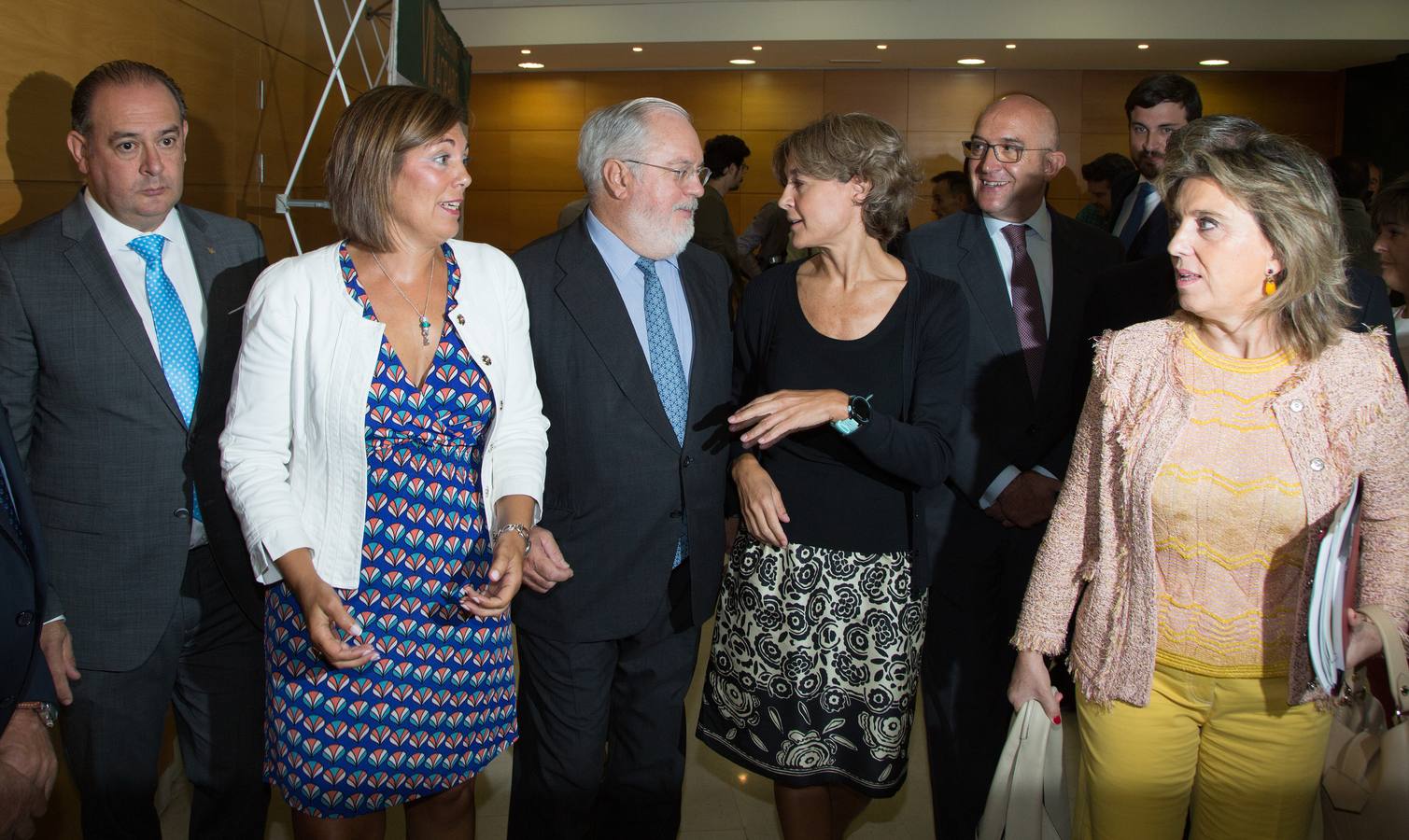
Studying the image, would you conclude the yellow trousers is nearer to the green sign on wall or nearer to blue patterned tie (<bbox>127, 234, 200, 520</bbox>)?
blue patterned tie (<bbox>127, 234, 200, 520</bbox>)

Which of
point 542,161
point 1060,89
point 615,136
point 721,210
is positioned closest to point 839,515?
point 615,136

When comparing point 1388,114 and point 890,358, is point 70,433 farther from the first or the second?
point 1388,114

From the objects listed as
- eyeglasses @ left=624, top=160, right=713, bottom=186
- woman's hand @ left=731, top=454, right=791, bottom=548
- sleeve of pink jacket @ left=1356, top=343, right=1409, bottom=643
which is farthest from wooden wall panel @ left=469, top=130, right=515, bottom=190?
sleeve of pink jacket @ left=1356, top=343, right=1409, bottom=643

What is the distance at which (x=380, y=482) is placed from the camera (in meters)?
2.03

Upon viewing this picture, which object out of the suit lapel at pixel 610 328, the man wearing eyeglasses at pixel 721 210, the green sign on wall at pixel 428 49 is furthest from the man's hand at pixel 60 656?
the man wearing eyeglasses at pixel 721 210

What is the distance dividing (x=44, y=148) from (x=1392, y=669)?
3186 mm

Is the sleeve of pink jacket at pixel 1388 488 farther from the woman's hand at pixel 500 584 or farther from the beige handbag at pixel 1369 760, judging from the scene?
the woman's hand at pixel 500 584

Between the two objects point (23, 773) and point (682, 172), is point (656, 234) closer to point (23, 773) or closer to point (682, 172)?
point (682, 172)

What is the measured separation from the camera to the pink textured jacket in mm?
1835

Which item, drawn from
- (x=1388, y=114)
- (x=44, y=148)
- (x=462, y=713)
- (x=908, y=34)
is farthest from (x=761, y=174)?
(x=462, y=713)

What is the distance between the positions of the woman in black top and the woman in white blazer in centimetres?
59

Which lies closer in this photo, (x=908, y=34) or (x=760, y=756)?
(x=760, y=756)

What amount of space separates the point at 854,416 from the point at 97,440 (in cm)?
154

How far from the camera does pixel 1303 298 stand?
1.85m
